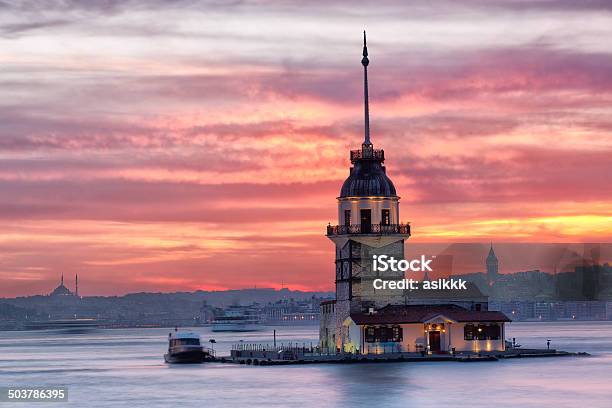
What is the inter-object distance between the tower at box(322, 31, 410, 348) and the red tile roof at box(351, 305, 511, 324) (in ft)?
4.76

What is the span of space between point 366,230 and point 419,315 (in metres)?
8.52

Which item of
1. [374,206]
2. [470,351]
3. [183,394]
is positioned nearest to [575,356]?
[470,351]

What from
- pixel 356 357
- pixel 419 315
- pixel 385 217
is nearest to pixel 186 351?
pixel 356 357

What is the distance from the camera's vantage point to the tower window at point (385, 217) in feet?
395

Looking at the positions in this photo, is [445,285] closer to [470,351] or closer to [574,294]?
[470,351]

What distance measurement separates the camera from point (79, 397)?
99.1 metres

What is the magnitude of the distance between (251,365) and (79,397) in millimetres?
28725

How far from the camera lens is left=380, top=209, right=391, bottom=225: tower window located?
395 feet

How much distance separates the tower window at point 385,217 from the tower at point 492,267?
14279 millimetres

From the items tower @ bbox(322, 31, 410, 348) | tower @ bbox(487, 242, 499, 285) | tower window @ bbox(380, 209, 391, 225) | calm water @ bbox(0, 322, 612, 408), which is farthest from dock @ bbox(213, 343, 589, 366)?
tower window @ bbox(380, 209, 391, 225)

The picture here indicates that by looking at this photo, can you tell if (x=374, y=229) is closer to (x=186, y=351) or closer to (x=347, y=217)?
(x=347, y=217)

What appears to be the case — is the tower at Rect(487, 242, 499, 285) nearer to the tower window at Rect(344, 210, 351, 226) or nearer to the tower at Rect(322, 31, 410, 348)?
the tower at Rect(322, 31, 410, 348)

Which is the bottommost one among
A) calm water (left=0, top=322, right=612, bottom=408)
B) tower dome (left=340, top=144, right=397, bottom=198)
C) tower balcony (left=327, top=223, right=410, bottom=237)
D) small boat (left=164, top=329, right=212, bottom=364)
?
calm water (left=0, top=322, right=612, bottom=408)

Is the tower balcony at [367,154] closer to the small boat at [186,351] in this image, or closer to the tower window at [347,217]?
the tower window at [347,217]
